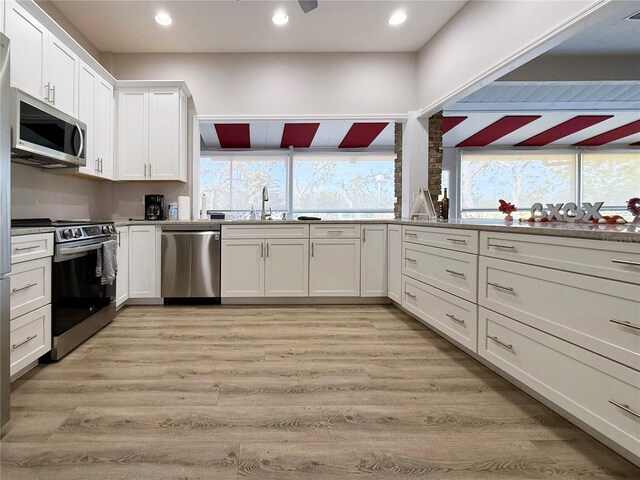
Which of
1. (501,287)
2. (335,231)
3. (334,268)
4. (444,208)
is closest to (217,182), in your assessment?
(335,231)

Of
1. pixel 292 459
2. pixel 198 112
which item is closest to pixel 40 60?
pixel 198 112

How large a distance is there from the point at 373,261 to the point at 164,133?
2668 millimetres

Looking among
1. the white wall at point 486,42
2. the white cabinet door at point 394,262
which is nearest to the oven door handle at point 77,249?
the white cabinet door at point 394,262

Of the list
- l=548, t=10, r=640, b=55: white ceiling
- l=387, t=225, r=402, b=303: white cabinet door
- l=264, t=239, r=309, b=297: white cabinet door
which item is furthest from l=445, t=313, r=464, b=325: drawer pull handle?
l=548, t=10, r=640, b=55: white ceiling

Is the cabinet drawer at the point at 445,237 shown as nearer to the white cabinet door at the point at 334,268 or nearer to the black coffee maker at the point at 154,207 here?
the white cabinet door at the point at 334,268

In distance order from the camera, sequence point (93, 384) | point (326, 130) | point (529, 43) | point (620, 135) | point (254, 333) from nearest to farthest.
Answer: point (93, 384), point (529, 43), point (254, 333), point (326, 130), point (620, 135)

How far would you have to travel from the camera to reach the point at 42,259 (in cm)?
220

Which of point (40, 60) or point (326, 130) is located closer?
point (40, 60)

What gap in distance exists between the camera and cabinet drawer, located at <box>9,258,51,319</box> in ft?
6.35

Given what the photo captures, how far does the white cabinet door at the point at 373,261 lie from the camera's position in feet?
13.4

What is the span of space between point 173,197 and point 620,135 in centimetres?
819

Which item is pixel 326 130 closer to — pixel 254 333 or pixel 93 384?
pixel 254 333

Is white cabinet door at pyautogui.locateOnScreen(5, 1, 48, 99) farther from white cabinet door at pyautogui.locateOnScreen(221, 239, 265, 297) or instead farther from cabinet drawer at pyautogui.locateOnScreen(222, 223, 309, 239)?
white cabinet door at pyautogui.locateOnScreen(221, 239, 265, 297)

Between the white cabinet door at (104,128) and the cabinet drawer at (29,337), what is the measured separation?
6.03 ft
